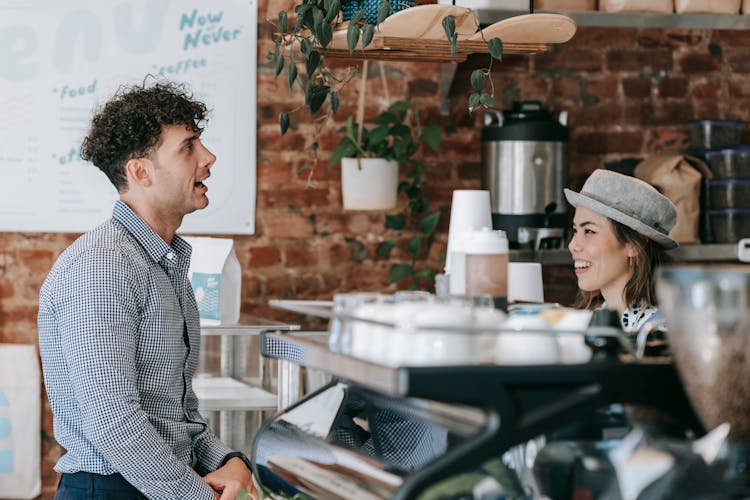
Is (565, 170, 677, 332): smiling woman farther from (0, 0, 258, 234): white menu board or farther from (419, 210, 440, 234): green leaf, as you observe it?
(0, 0, 258, 234): white menu board

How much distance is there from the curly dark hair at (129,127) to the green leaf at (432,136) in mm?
1364

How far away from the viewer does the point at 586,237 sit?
3.03 metres

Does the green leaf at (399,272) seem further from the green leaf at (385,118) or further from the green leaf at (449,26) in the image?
the green leaf at (449,26)

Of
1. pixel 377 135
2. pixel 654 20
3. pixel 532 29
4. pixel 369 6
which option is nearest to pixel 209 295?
pixel 377 135

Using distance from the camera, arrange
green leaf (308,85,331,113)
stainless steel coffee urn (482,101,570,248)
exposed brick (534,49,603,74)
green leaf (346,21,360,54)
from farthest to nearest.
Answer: exposed brick (534,49,603,74)
stainless steel coffee urn (482,101,570,248)
green leaf (308,85,331,113)
green leaf (346,21,360,54)

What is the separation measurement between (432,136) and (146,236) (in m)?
1.57

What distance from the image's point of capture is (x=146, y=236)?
2492 millimetres

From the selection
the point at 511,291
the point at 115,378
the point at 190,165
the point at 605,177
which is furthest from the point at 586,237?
the point at 115,378

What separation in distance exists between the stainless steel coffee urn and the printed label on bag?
0.96 meters

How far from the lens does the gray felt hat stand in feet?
9.61

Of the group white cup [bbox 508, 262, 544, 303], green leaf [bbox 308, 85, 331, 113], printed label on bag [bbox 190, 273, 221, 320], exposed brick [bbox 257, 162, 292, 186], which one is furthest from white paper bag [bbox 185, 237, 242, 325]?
white cup [bbox 508, 262, 544, 303]

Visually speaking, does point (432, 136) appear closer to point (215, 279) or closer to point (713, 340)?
point (215, 279)

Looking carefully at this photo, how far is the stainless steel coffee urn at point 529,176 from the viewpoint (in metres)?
3.73

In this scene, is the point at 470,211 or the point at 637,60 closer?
the point at 470,211
